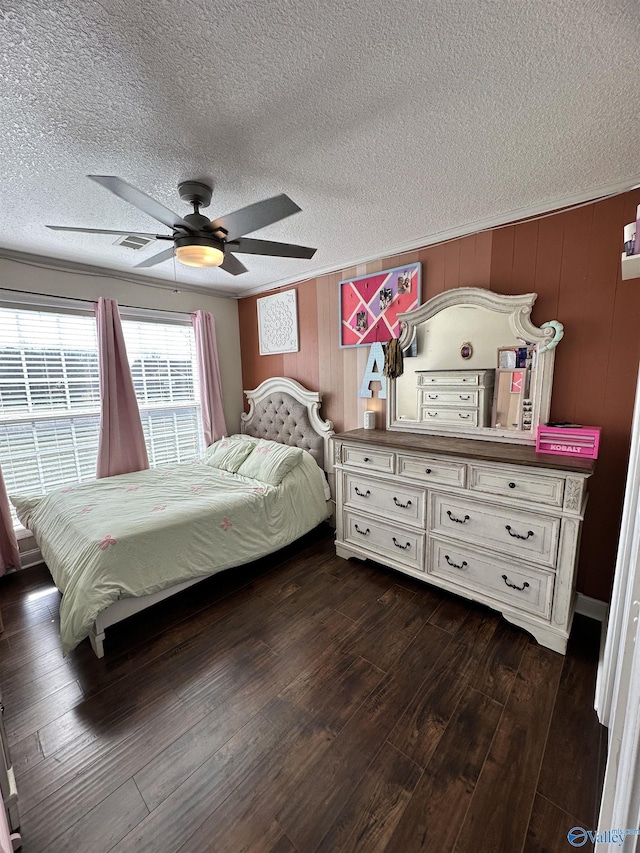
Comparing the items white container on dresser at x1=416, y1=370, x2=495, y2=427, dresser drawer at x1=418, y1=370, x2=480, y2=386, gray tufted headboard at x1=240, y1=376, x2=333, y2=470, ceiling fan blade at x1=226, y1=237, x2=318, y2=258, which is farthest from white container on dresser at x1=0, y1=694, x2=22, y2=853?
dresser drawer at x1=418, y1=370, x2=480, y2=386

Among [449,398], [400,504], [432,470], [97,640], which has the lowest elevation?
[97,640]

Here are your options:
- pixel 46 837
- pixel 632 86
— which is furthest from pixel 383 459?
pixel 46 837

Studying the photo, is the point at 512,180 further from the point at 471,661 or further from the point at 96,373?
the point at 96,373

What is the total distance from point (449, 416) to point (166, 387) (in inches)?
111

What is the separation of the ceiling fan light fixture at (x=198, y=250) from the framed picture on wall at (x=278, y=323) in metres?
1.80

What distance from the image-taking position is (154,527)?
2.03m

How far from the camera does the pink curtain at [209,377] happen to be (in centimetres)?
365

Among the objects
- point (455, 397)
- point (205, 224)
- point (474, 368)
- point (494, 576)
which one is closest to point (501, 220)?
point (474, 368)

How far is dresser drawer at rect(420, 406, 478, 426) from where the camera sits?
7.74ft

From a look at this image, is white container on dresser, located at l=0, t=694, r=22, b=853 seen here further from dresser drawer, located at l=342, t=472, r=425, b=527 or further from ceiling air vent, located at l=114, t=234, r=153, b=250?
ceiling air vent, located at l=114, t=234, r=153, b=250

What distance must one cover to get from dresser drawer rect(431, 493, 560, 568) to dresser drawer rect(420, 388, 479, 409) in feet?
2.27

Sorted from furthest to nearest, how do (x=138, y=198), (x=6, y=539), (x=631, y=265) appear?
(x=6, y=539) < (x=138, y=198) < (x=631, y=265)

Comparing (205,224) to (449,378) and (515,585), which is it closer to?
(449,378)

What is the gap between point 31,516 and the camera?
8.32ft
